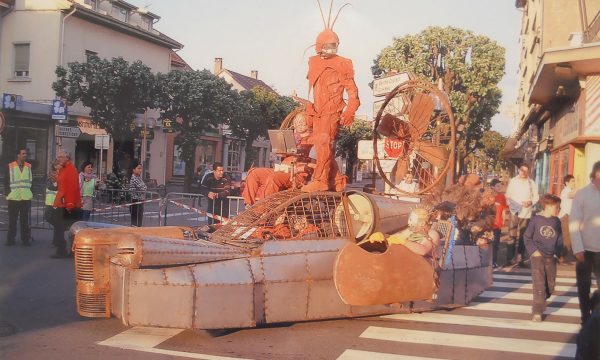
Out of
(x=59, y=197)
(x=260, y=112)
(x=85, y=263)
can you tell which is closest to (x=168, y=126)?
(x=260, y=112)

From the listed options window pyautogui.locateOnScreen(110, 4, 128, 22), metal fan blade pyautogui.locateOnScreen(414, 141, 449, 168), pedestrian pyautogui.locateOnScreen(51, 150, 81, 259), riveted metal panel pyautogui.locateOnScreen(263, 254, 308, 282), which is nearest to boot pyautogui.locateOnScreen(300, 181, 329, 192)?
riveted metal panel pyautogui.locateOnScreen(263, 254, 308, 282)

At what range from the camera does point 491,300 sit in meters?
9.50

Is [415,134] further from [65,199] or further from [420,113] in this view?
[65,199]

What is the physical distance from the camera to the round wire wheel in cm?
941

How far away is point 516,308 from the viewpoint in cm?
894

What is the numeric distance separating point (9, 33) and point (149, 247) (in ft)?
77.7

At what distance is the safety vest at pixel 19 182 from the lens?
13.1 metres

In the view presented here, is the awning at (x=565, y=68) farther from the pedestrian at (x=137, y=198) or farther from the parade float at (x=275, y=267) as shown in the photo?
the pedestrian at (x=137, y=198)

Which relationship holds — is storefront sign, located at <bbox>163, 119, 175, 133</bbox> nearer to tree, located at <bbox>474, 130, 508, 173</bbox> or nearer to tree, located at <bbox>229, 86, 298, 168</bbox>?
tree, located at <bbox>229, 86, 298, 168</bbox>

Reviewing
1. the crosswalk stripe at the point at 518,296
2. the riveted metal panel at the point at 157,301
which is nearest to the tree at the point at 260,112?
the crosswalk stripe at the point at 518,296

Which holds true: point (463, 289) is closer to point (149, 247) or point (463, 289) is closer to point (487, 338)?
point (487, 338)

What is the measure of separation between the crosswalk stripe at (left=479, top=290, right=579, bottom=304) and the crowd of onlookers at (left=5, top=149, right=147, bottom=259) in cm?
751

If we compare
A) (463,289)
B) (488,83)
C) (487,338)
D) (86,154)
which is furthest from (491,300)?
(86,154)

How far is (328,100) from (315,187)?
1.20 meters
